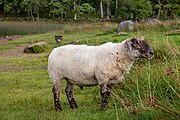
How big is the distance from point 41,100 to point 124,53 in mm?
2952

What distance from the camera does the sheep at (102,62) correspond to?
8047 millimetres

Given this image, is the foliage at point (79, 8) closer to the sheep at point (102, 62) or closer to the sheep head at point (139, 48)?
the sheep at point (102, 62)

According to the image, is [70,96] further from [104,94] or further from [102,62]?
[102,62]

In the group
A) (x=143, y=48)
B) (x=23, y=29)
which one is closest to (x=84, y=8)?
(x=23, y=29)

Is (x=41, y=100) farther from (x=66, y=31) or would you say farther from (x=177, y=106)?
(x=66, y=31)

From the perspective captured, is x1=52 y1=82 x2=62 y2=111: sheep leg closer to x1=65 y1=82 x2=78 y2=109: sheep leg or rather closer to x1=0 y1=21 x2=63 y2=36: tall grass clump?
x1=65 y1=82 x2=78 y2=109: sheep leg

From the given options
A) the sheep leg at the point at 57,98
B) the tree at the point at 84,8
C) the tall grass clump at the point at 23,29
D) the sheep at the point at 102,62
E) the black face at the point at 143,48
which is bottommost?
the tall grass clump at the point at 23,29

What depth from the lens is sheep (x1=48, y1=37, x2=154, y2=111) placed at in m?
8.05

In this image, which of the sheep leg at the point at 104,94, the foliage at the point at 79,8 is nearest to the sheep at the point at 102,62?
the sheep leg at the point at 104,94

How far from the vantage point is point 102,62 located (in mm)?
8133

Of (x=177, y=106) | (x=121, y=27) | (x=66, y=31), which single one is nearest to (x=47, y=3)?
(x=66, y=31)

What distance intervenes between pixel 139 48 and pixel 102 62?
827 mm

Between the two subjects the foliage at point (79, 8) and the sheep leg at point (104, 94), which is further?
the foliage at point (79, 8)

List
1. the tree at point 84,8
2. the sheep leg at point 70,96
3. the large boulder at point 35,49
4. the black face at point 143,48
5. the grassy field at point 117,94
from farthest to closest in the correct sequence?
the tree at point 84,8, the large boulder at point 35,49, the sheep leg at point 70,96, the black face at point 143,48, the grassy field at point 117,94
